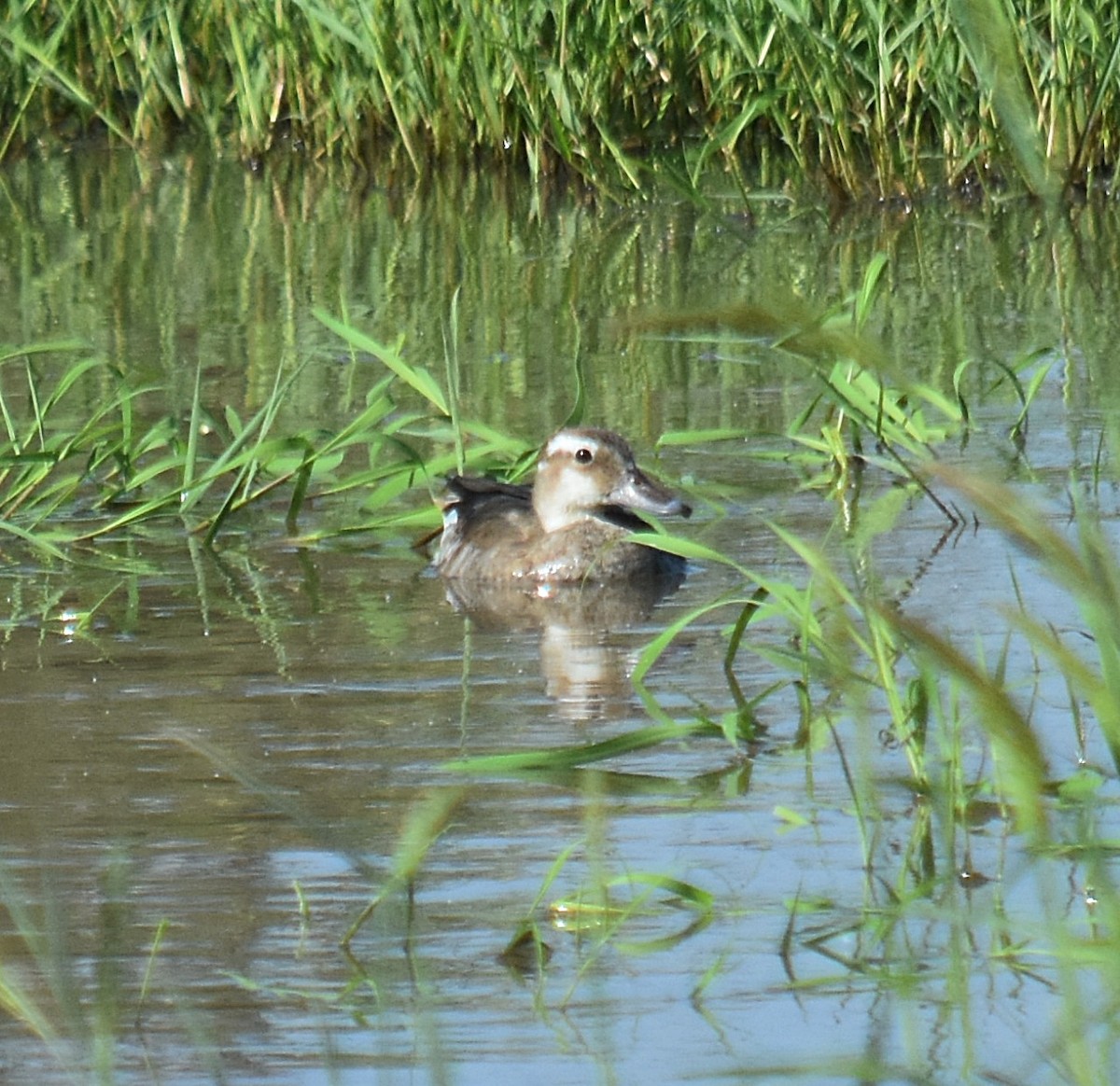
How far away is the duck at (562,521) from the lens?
6176mm

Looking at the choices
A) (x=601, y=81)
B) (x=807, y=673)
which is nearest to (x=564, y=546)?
(x=807, y=673)

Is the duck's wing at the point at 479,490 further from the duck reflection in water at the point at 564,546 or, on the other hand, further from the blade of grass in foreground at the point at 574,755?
the blade of grass in foreground at the point at 574,755

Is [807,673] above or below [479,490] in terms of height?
below

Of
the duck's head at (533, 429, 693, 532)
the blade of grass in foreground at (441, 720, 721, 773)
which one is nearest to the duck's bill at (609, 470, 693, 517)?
the duck's head at (533, 429, 693, 532)

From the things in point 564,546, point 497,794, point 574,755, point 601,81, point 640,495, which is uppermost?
point 601,81

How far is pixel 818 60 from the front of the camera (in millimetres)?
10391

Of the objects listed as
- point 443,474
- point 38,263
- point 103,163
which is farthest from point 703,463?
point 103,163

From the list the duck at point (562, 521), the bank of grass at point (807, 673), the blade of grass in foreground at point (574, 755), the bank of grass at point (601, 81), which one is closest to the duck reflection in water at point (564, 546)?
the duck at point (562, 521)

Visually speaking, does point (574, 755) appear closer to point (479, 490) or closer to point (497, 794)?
point (497, 794)

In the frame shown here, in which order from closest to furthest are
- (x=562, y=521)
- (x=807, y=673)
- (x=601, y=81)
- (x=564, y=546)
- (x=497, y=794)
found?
(x=497, y=794), (x=807, y=673), (x=564, y=546), (x=562, y=521), (x=601, y=81)

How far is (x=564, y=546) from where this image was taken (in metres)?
6.29

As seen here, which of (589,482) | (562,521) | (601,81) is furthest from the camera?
(601,81)

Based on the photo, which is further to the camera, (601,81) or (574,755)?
(601,81)

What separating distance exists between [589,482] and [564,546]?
8.2 inches
